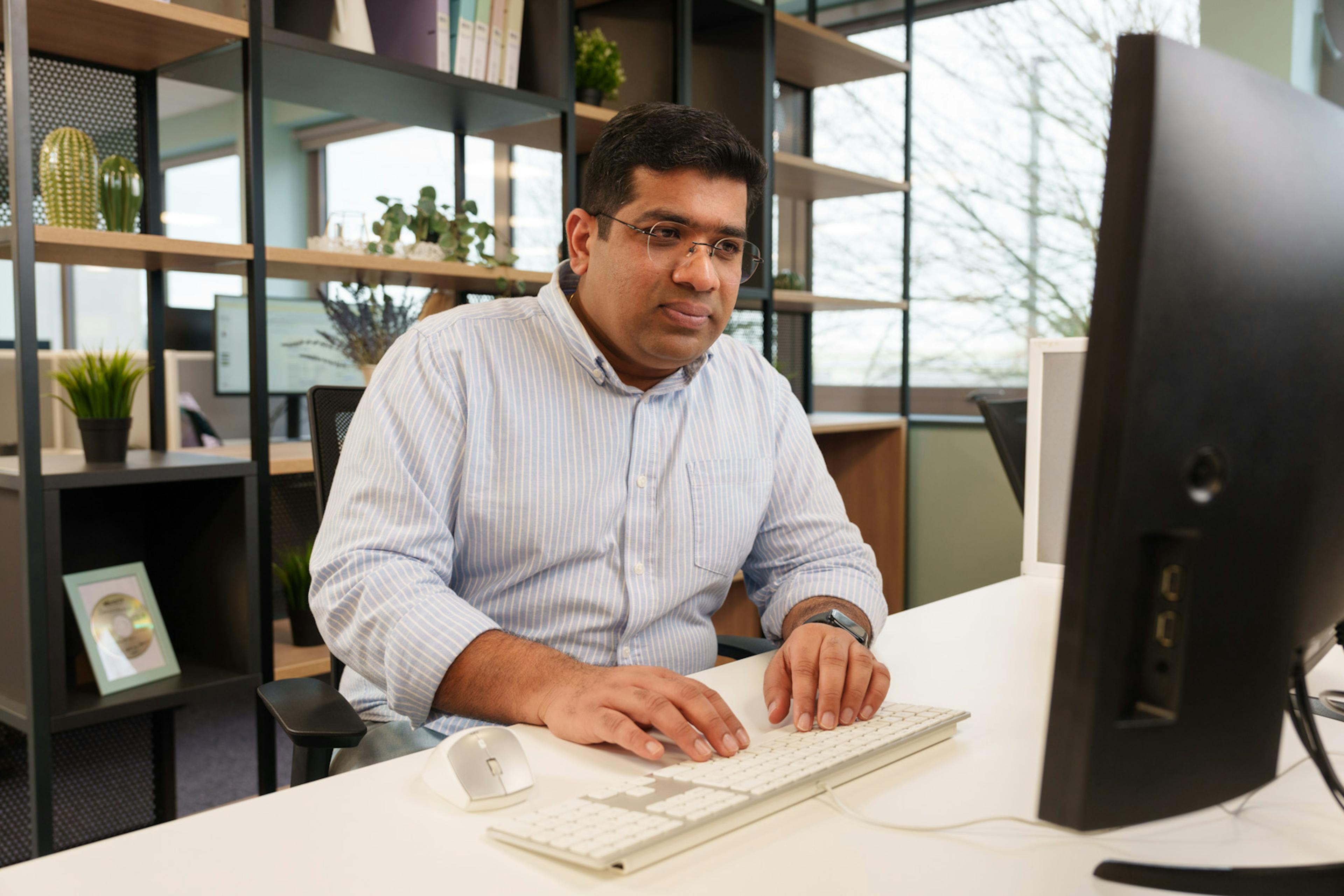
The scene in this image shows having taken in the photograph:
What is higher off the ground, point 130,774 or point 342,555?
point 342,555

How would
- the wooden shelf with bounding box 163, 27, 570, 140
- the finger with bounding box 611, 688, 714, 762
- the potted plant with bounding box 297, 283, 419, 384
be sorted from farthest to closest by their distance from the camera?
the potted plant with bounding box 297, 283, 419, 384 < the wooden shelf with bounding box 163, 27, 570, 140 < the finger with bounding box 611, 688, 714, 762

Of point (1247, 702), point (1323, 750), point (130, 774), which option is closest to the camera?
point (1247, 702)

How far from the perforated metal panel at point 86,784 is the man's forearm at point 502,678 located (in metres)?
1.16

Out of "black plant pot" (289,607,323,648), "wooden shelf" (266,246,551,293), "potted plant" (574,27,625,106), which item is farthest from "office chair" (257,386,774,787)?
"potted plant" (574,27,625,106)

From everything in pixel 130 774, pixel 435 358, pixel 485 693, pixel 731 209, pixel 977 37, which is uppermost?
pixel 977 37

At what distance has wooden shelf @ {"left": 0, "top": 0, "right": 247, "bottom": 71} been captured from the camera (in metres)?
1.65

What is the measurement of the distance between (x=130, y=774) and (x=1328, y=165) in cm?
225

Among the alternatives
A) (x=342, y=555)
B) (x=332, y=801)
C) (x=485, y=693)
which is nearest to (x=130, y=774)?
(x=342, y=555)

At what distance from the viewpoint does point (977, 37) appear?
12.3ft

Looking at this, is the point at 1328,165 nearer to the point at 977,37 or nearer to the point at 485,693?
the point at 485,693

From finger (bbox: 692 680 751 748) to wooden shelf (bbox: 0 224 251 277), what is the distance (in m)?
1.28

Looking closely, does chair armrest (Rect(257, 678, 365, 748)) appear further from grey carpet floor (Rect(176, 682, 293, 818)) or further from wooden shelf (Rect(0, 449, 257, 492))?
grey carpet floor (Rect(176, 682, 293, 818))

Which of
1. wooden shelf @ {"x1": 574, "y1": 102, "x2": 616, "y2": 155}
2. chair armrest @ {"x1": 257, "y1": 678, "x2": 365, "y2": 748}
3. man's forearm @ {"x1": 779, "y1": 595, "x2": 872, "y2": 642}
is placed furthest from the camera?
wooden shelf @ {"x1": 574, "y1": 102, "x2": 616, "y2": 155}

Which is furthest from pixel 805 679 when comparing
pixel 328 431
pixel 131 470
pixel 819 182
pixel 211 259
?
pixel 819 182
